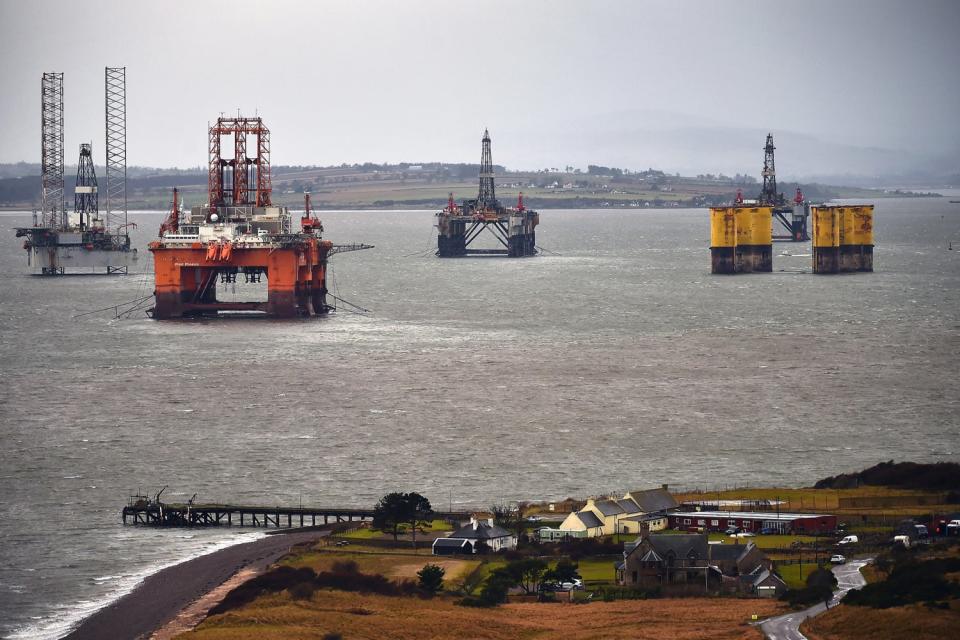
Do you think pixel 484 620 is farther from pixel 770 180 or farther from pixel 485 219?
pixel 770 180

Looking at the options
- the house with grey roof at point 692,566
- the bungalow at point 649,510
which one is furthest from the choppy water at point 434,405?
the house with grey roof at point 692,566

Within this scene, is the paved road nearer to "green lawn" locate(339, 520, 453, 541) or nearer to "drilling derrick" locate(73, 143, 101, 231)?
"green lawn" locate(339, 520, 453, 541)

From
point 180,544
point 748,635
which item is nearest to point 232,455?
point 180,544

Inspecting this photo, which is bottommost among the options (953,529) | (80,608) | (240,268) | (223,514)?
(80,608)

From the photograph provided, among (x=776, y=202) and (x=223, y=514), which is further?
(x=776, y=202)

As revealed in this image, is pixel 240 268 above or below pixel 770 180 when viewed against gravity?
below

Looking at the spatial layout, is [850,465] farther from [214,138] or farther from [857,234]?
[857,234]

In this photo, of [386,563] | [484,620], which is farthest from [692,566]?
[386,563]
